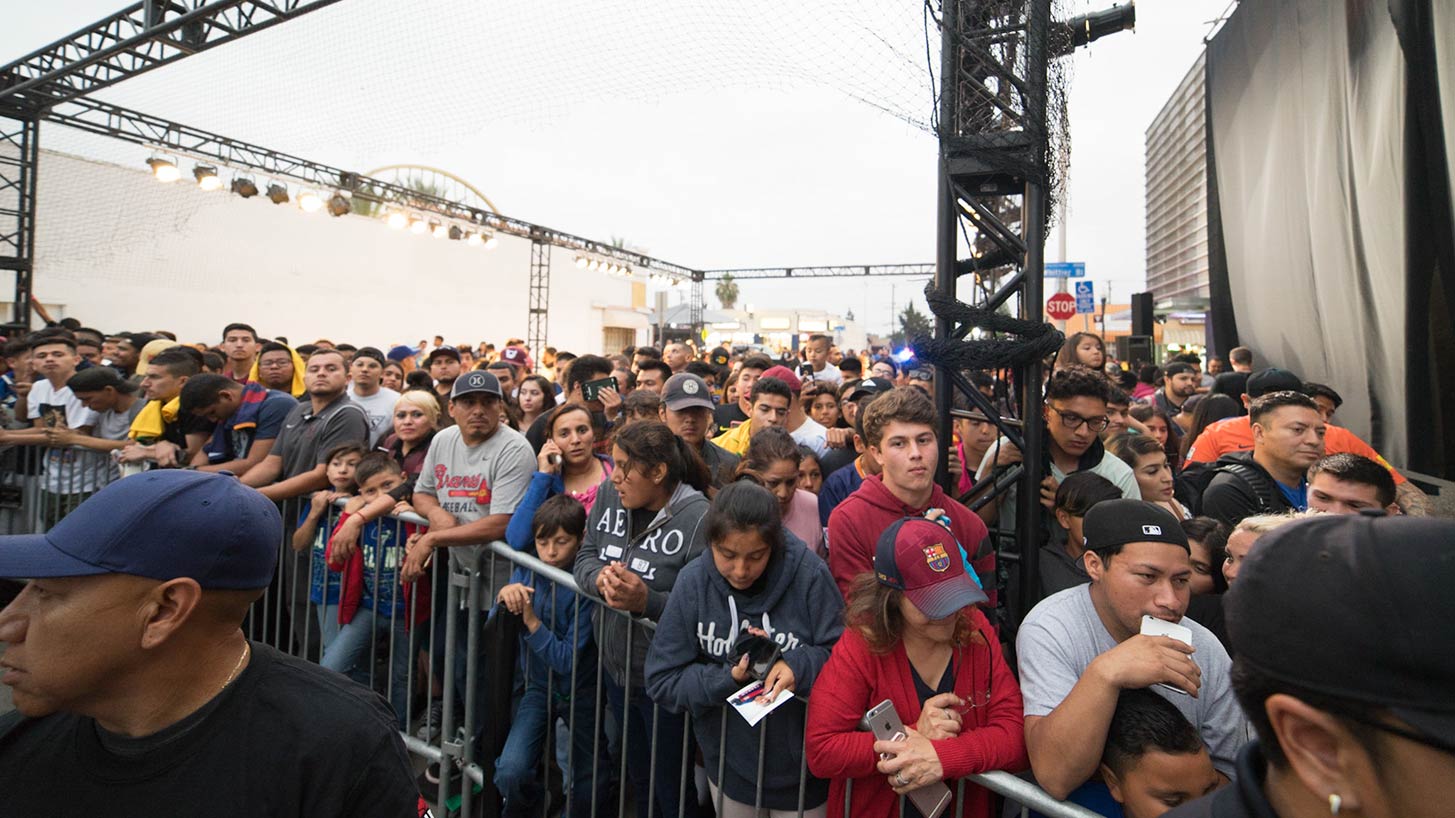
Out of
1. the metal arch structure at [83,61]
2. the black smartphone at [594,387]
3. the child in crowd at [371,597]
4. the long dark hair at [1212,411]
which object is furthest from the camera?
the metal arch structure at [83,61]

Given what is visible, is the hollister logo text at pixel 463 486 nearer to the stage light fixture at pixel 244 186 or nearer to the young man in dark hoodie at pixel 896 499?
the young man in dark hoodie at pixel 896 499

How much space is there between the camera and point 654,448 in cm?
287

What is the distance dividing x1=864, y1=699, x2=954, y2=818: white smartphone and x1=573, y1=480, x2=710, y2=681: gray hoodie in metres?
0.94

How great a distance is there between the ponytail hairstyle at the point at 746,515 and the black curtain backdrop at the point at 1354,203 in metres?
6.00

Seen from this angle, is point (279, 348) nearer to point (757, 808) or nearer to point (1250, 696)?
point (757, 808)

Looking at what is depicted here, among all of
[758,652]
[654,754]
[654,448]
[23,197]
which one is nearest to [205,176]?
[23,197]

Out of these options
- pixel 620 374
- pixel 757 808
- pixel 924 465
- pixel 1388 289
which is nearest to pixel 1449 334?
pixel 1388 289

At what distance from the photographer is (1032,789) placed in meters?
1.68

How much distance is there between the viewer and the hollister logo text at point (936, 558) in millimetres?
2037

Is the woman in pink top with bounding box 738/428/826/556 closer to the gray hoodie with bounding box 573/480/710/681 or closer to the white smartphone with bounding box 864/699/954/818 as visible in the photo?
the gray hoodie with bounding box 573/480/710/681

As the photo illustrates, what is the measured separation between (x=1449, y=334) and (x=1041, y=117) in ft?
14.8

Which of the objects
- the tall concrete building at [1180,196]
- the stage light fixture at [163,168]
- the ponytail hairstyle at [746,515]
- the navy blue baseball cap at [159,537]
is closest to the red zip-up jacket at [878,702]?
the ponytail hairstyle at [746,515]

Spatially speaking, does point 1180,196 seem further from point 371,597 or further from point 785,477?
point 371,597

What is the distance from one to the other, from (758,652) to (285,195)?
17588 millimetres
